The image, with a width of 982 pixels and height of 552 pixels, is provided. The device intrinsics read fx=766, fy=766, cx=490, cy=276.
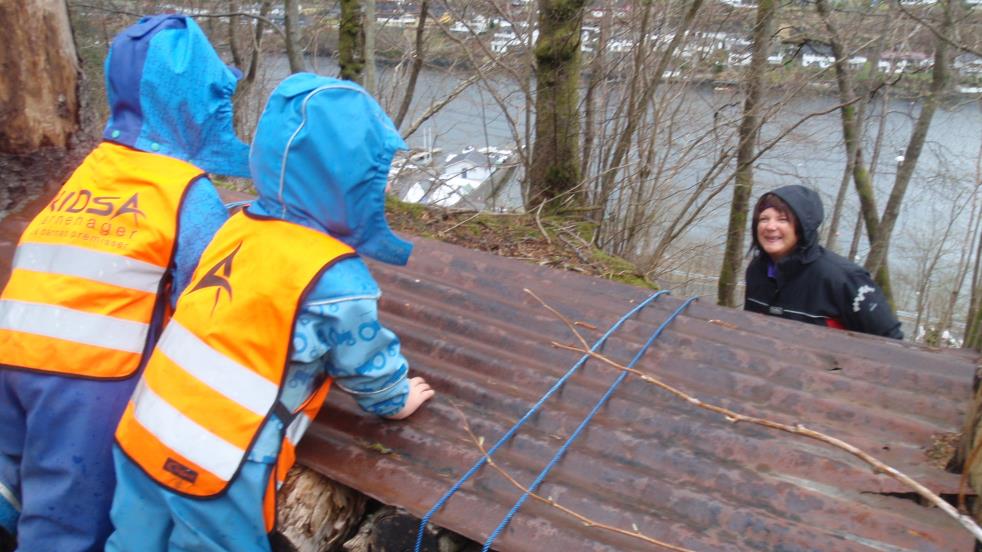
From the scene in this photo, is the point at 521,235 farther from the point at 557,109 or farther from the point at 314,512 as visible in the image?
the point at 314,512

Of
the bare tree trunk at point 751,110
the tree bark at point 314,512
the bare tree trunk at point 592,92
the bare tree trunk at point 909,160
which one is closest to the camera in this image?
the tree bark at point 314,512

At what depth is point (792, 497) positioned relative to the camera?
2.20m

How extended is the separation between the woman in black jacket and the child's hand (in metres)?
2.20

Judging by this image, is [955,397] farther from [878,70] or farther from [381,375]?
[878,70]

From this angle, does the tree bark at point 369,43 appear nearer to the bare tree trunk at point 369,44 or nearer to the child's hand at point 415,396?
the bare tree trunk at point 369,44

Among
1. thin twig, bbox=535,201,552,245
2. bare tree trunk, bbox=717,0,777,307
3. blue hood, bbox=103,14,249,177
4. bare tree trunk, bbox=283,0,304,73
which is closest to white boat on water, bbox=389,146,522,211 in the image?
thin twig, bbox=535,201,552,245

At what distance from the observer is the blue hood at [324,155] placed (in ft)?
6.95

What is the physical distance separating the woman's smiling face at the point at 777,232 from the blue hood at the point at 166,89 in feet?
8.81

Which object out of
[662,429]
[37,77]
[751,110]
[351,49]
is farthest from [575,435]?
[751,110]

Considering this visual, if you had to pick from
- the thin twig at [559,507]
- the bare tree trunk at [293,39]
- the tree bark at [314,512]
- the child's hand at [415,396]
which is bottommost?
the tree bark at [314,512]

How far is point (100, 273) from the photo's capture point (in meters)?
2.37

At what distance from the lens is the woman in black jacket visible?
376cm

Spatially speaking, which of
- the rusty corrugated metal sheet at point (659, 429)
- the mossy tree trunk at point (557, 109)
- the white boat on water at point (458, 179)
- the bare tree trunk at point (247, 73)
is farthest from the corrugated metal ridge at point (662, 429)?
the bare tree trunk at point (247, 73)

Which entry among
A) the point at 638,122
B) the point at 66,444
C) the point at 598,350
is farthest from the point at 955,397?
the point at 638,122
